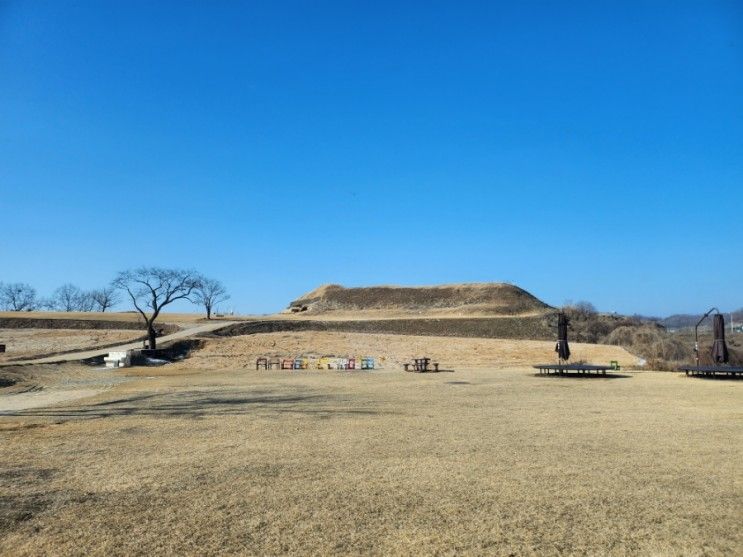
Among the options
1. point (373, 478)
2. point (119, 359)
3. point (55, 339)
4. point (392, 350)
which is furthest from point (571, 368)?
point (55, 339)

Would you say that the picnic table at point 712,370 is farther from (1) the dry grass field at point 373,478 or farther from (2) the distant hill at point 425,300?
(2) the distant hill at point 425,300

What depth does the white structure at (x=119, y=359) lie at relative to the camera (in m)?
32.1

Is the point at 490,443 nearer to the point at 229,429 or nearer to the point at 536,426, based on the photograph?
the point at 536,426

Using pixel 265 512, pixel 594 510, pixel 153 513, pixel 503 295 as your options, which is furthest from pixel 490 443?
pixel 503 295

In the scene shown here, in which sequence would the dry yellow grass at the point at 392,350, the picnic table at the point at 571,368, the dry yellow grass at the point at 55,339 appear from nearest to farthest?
the picnic table at the point at 571,368, the dry yellow grass at the point at 392,350, the dry yellow grass at the point at 55,339

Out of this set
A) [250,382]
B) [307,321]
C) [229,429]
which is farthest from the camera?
[307,321]

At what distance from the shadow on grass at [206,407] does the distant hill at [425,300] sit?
2068 inches

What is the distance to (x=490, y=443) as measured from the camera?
10148 millimetres

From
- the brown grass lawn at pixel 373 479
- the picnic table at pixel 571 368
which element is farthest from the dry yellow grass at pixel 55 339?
the picnic table at pixel 571 368

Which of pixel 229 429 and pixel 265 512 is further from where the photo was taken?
pixel 229 429

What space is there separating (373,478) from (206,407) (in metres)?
8.69

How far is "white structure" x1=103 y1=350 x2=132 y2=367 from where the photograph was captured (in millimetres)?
32094

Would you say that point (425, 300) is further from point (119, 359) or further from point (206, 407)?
point (206, 407)

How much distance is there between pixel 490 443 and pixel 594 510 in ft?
12.4
